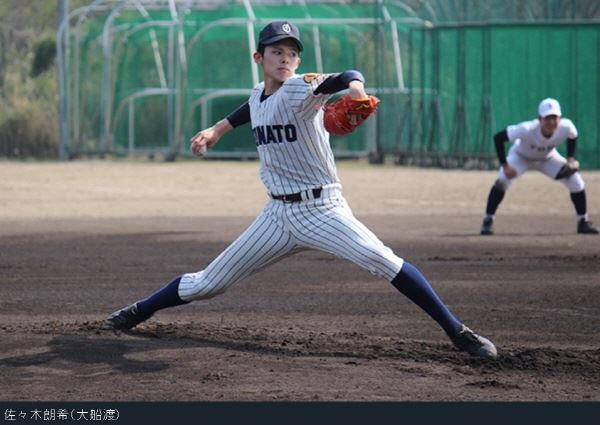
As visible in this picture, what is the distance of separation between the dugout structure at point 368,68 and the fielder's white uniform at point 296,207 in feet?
61.5

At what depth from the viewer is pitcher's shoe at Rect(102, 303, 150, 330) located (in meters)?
8.05

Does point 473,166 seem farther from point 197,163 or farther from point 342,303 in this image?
point 342,303

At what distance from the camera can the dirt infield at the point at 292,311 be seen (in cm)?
676

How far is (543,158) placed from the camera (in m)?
15.8

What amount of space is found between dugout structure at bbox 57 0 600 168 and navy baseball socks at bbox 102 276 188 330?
18424 mm

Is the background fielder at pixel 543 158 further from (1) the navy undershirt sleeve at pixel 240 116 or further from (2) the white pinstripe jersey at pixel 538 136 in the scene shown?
(1) the navy undershirt sleeve at pixel 240 116

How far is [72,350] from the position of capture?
24.9ft

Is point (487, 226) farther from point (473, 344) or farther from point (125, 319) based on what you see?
point (473, 344)

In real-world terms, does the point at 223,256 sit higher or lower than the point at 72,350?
higher

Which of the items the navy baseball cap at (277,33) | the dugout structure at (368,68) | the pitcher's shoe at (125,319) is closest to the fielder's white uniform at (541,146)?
the pitcher's shoe at (125,319)

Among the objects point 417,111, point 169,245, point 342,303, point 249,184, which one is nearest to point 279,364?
point 342,303

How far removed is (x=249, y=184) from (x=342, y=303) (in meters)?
12.6

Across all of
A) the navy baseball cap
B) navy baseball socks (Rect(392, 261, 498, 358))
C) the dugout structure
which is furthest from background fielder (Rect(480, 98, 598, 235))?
the dugout structure

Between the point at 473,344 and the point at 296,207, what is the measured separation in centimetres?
122
